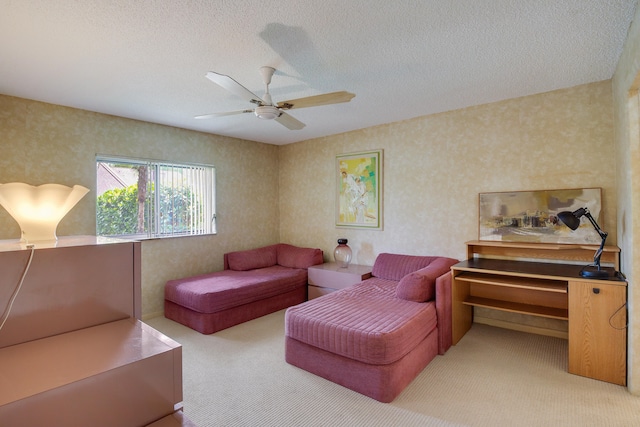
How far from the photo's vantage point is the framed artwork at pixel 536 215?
2975 millimetres

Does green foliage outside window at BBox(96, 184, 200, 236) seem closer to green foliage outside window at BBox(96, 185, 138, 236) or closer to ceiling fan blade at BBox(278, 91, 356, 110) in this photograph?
green foliage outside window at BBox(96, 185, 138, 236)

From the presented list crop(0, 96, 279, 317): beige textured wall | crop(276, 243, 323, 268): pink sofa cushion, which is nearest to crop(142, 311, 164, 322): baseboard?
crop(0, 96, 279, 317): beige textured wall

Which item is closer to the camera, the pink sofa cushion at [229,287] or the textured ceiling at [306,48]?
the textured ceiling at [306,48]

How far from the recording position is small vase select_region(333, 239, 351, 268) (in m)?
4.52

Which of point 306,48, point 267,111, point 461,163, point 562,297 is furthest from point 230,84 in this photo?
point 562,297

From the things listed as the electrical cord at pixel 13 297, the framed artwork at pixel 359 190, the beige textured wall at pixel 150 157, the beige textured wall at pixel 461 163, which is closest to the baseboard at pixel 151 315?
the beige textured wall at pixel 150 157

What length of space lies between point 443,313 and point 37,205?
2953mm

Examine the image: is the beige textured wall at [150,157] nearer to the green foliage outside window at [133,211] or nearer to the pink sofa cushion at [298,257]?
the green foliage outside window at [133,211]

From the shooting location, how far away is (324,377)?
8.38 feet

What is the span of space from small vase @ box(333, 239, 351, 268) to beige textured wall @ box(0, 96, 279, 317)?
144cm

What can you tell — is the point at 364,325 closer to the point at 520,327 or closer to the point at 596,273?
the point at 596,273

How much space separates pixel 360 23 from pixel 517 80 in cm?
175

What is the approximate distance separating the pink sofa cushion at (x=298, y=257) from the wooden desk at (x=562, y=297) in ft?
6.92

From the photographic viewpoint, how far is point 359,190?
4.59 meters
